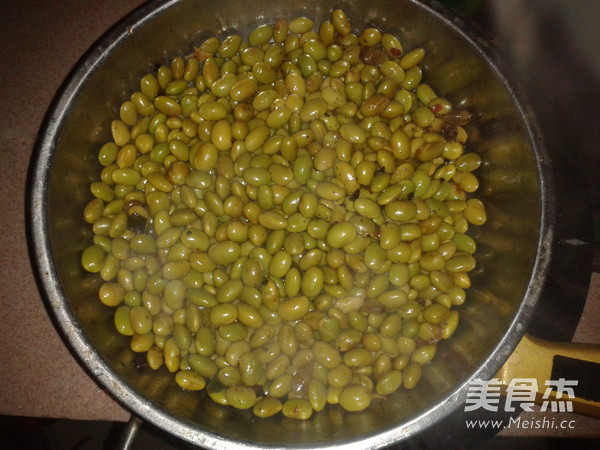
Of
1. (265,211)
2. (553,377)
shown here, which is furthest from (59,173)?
(553,377)

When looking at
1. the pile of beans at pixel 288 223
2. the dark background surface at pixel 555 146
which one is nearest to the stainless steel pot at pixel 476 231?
the pile of beans at pixel 288 223

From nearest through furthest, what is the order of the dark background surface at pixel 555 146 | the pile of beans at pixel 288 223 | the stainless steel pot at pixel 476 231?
the stainless steel pot at pixel 476 231 < the pile of beans at pixel 288 223 < the dark background surface at pixel 555 146

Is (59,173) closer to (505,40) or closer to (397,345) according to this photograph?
(397,345)

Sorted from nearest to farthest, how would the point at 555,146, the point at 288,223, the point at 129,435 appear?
the point at 129,435, the point at 288,223, the point at 555,146

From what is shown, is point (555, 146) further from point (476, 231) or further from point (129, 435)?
point (129, 435)

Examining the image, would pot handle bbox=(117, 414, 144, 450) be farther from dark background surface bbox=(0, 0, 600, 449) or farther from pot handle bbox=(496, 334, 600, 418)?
pot handle bbox=(496, 334, 600, 418)

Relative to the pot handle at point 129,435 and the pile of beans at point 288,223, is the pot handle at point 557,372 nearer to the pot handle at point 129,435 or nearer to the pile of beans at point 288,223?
the pile of beans at point 288,223

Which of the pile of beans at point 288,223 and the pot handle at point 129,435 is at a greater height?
the pile of beans at point 288,223

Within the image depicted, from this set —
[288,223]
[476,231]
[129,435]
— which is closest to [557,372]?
[476,231]
